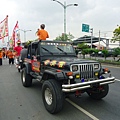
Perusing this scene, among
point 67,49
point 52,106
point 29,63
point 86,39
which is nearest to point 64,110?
point 52,106

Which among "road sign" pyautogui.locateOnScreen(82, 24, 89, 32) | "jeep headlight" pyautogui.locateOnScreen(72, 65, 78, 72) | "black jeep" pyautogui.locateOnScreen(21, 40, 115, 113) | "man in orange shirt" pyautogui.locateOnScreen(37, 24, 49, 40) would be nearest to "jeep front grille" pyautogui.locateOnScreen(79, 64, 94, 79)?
"black jeep" pyautogui.locateOnScreen(21, 40, 115, 113)

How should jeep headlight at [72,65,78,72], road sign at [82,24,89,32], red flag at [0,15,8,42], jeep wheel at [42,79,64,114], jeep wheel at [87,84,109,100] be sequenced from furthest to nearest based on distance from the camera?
1. road sign at [82,24,89,32]
2. red flag at [0,15,8,42]
3. jeep wheel at [87,84,109,100]
4. jeep headlight at [72,65,78,72]
5. jeep wheel at [42,79,64,114]

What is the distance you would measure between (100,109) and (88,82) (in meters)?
0.98

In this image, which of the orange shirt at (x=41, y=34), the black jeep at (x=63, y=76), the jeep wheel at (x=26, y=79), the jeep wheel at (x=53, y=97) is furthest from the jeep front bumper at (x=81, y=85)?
the jeep wheel at (x=26, y=79)

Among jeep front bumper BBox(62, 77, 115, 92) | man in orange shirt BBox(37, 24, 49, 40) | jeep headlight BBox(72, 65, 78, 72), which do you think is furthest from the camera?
man in orange shirt BBox(37, 24, 49, 40)

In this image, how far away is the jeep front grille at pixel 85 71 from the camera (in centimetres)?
411

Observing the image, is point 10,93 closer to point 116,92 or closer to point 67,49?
point 67,49

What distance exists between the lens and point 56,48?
564 centimetres

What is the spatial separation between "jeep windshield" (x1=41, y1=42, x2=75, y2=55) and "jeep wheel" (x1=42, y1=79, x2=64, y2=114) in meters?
1.61

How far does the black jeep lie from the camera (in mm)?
3856

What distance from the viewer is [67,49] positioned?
5.88m

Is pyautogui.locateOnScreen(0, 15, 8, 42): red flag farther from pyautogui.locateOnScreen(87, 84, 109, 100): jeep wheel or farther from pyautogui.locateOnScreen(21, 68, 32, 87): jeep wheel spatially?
pyautogui.locateOnScreen(87, 84, 109, 100): jeep wheel

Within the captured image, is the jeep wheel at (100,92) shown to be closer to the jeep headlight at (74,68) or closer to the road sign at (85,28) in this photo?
the jeep headlight at (74,68)

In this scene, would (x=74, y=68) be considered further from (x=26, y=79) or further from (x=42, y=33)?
(x=26, y=79)
